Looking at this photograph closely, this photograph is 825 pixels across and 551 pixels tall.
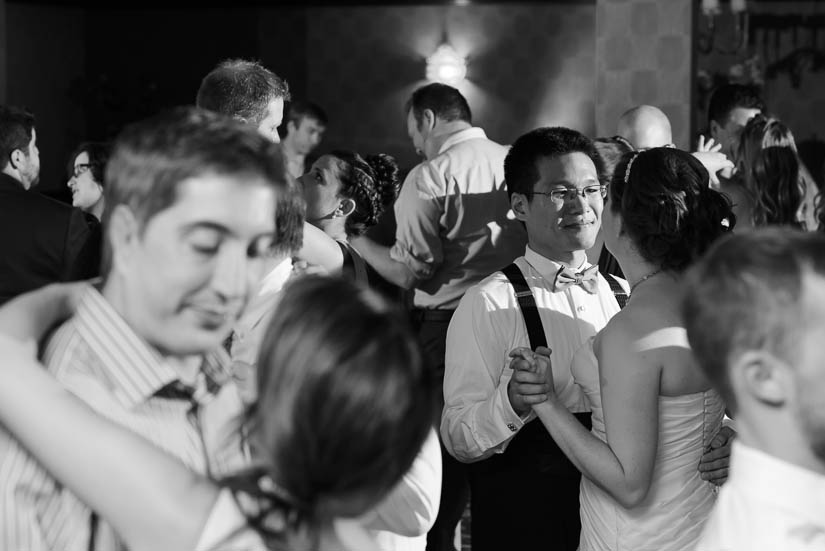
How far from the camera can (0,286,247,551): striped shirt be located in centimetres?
113

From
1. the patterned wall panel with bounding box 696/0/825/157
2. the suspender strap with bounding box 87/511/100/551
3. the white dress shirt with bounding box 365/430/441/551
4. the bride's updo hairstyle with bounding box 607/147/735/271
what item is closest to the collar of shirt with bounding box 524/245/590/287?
the bride's updo hairstyle with bounding box 607/147/735/271

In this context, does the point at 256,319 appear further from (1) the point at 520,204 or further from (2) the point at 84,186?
(2) the point at 84,186

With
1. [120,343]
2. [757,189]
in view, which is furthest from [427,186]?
[120,343]

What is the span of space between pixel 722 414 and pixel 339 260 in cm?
99

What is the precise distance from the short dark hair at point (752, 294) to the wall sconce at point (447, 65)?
33.2ft

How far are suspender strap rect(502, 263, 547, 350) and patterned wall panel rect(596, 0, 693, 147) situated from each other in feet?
10.8

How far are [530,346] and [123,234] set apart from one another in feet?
5.37

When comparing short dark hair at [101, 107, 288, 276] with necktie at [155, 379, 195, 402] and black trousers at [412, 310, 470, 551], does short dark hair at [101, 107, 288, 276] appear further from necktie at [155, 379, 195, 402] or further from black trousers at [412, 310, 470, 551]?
black trousers at [412, 310, 470, 551]

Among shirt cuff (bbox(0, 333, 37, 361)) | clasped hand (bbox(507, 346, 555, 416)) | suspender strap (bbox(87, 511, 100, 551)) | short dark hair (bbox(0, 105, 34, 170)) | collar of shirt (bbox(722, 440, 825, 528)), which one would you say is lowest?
clasped hand (bbox(507, 346, 555, 416))

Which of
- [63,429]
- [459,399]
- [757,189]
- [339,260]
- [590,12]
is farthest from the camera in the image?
[590,12]

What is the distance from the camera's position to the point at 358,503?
1.10m

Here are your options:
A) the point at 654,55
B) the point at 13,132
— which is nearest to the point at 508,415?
the point at 13,132

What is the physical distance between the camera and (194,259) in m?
1.13

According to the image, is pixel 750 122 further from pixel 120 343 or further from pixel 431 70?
pixel 431 70
